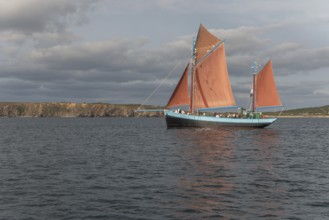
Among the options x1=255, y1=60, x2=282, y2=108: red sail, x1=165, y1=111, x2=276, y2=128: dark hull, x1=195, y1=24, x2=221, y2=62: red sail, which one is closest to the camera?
x1=165, y1=111, x2=276, y2=128: dark hull

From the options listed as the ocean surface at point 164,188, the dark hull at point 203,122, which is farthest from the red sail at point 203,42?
the ocean surface at point 164,188

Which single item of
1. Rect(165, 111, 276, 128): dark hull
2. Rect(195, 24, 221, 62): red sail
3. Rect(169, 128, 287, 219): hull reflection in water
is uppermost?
Rect(195, 24, 221, 62): red sail

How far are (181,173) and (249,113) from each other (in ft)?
233

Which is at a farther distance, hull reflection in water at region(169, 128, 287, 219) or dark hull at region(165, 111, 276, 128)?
dark hull at region(165, 111, 276, 128)

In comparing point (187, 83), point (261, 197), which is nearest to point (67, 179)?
point (261, 197)

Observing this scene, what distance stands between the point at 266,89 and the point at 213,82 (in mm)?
13337

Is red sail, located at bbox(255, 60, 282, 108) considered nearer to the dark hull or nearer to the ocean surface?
the dark hull

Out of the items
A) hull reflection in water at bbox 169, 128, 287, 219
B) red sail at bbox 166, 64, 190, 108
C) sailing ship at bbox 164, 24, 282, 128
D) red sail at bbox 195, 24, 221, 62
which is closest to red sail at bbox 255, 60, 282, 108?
sailing ship at bbox 164, 24, 282, 128

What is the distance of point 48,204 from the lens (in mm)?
19266

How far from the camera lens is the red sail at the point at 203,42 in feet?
288

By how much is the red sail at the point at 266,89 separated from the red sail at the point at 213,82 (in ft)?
27.6

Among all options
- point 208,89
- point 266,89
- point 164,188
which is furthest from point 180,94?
point 164,188

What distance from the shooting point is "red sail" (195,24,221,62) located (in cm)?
8769

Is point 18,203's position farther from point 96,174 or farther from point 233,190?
point 233,190
